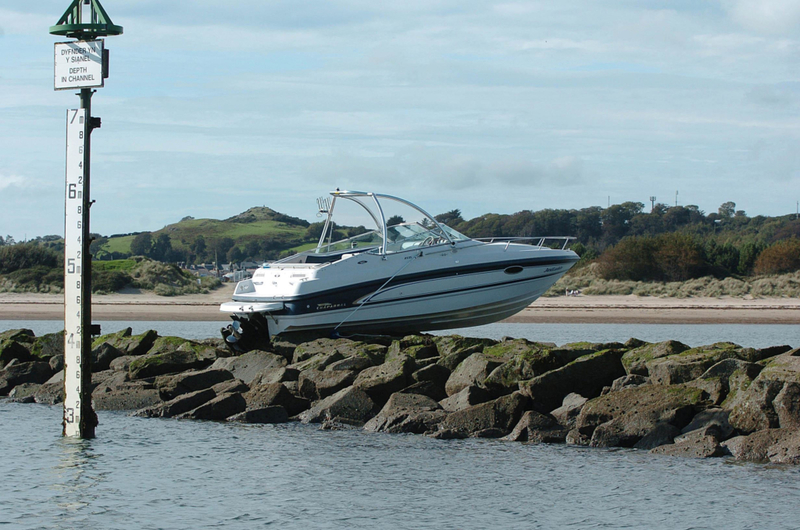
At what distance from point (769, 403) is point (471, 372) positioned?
14.6ft

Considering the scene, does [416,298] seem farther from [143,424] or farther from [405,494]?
[405,494]

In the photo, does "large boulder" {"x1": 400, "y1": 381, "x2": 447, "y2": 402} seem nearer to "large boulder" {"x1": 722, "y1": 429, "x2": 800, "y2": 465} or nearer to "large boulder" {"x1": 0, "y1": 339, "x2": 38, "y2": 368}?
"large boulder" {"x1": 722, "y1": 429, "x2": 800, "y2": 465}

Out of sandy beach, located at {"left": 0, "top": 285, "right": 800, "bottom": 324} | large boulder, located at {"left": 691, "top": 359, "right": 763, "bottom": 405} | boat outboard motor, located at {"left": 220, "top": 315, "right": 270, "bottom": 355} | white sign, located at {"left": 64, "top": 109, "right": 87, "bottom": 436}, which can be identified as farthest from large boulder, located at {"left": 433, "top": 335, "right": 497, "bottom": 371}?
sandy beach, located at {"left": 0, "top": 285, "right": 800, "bottom": 324}

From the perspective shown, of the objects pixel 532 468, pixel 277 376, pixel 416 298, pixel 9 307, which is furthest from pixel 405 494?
pixel 9 307

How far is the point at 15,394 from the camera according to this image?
15867 millimetres

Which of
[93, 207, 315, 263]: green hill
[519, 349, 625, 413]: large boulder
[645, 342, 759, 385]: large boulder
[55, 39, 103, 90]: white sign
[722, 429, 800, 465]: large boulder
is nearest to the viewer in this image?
[722, 429, 800, 465]: large boulder

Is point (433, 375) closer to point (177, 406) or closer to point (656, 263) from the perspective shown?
point (177, 406)

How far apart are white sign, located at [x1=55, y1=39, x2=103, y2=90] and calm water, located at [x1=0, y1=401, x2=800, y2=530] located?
4.48 metres

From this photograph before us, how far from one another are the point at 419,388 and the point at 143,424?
13.4 feet

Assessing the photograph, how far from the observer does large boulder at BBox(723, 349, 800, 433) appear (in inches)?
414

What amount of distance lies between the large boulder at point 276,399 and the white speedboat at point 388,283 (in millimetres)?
3393

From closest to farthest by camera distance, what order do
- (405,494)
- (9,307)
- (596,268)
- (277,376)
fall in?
1. (405,494)
2. (277,376)
3. (9,307)
4. (596,268)

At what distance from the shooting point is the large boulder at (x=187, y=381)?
14.7 metres

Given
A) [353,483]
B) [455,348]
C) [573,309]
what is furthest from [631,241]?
[353,483]
